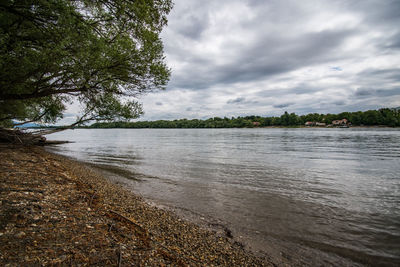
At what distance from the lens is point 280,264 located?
545 centimetres

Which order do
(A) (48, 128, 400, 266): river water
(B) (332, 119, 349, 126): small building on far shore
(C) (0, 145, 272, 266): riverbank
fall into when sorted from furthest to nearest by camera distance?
(B) (332, 119, 349, 126): small building on far shore
(A) (48, 128, 400, 266): river water
(C) (0, 145, 272, 266): riverbank

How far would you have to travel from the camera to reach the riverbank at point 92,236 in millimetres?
3746

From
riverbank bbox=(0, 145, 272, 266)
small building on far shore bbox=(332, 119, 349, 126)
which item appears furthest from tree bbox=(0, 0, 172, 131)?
small building on far shore bbox=(332, 119, 349, 126)

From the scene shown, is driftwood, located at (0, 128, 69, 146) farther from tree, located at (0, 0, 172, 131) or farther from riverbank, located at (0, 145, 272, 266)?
riverbank, located at (0, 145, 272, 266)

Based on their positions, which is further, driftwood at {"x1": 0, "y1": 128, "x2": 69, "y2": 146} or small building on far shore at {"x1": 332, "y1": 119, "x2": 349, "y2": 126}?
small building on far shore at {"x1": 332, "y1": 119, "x2": 349, "y2": 126}

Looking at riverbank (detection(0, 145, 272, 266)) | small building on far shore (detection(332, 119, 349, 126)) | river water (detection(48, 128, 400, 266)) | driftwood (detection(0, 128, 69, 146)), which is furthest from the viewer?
small building on far shore (detection(332, 119, 349, 126))

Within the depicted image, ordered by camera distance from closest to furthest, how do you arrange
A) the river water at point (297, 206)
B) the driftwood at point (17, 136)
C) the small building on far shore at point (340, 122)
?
the river water at point (297, 206) < the driftwood at point (17, 136) < the small building on far shore at point (340, 122)

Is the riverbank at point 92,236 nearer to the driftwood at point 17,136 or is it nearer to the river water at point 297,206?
the river water at point 297,206

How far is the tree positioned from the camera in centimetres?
783

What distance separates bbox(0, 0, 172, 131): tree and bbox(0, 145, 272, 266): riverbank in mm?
5405

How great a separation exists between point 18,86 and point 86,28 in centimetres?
515

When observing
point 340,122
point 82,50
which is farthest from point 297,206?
point 340,122

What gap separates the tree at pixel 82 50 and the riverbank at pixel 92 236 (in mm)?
Answer: 5405

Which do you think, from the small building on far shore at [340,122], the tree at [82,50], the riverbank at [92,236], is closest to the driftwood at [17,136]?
the tree at [82,50]
